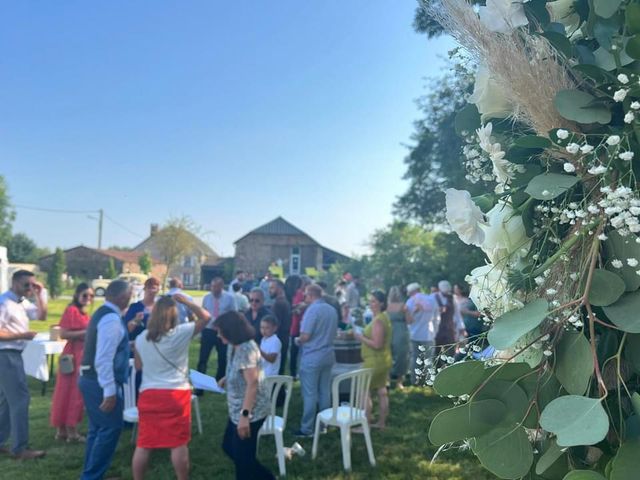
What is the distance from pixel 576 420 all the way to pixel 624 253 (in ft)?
0.93

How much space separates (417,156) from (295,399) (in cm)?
1173

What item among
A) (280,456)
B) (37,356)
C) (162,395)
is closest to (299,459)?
(280,456)

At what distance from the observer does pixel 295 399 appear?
24.2ft

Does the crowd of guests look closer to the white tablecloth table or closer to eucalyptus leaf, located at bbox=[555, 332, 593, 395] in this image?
the white tablecloth table

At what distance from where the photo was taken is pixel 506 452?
86cm

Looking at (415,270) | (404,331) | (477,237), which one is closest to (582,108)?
(477,237)

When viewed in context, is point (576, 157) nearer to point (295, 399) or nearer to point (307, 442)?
point (307, 442)

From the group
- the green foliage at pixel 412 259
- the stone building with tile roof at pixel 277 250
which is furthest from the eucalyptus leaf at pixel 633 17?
the stone building with tile roof at pixel 277 250

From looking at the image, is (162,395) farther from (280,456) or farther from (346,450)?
(346,450)

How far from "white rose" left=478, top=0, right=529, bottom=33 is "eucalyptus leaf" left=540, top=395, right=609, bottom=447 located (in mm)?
643

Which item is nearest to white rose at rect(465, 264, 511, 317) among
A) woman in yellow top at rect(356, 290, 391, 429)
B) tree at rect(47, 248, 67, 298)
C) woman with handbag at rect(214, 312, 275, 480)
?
woman with handbag at rect(214, 312, 275, 480)

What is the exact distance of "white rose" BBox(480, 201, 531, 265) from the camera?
0.98 m

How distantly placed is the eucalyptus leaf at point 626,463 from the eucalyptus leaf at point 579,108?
518 millimetres

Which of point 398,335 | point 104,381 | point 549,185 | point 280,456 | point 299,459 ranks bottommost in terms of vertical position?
point 299,459
